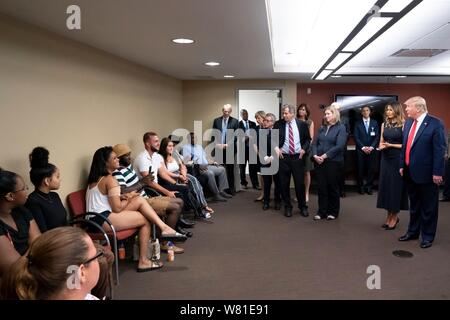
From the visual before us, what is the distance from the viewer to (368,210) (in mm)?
5359

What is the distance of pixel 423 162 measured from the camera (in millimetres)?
3527

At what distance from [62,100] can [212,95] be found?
4789 millimetres

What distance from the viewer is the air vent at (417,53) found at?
5.11 metres

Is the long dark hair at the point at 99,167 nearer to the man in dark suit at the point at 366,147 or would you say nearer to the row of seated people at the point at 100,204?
the row of seated people at the point at 100,204

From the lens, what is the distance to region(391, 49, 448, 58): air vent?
511 centimetres

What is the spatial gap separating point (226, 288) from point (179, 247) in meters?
1.07

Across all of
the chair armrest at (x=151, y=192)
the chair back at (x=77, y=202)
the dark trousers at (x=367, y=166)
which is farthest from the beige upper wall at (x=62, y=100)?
the dark trousers at (x=367, y=166)

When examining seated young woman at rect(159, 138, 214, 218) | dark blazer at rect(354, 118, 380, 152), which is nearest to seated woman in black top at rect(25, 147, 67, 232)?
seated young woman at rect(159, 138, 214, 218)

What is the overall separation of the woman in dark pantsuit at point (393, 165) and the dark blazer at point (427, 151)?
0.55 m

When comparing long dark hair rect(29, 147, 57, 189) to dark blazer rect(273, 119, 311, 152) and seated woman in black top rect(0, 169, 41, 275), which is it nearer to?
seated woman in black top rect(0, 169, 41, 275)

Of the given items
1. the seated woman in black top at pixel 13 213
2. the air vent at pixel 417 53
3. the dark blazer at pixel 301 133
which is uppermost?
the air vent at pixel 417 53

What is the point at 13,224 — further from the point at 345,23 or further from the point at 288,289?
the point at 345,23

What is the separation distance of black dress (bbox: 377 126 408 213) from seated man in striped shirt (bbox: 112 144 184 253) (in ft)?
7.85
